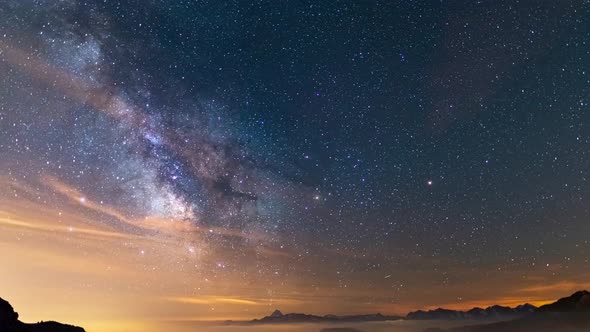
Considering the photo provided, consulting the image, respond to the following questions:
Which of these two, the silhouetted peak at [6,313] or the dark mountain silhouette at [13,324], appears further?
the silhouetted peak at [6,313]

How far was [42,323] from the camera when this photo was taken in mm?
91250

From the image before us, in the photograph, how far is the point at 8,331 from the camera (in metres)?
76.8

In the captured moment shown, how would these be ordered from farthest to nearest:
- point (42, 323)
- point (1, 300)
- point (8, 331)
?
point (42, 323) → point (1, 300) → point (8, 331)

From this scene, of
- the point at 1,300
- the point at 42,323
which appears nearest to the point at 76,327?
the point at 42,323

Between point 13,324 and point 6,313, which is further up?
point 6,313

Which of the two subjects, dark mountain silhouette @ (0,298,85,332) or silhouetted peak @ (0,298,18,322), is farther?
silhouetted peak @ (0,298,18,322)

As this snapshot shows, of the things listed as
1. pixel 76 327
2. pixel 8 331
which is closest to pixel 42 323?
pixel 76 327

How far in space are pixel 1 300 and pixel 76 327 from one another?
18831 millimetres

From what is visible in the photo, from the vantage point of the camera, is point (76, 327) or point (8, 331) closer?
point (8, 331)

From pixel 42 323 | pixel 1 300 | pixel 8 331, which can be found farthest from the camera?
pixel 42 323

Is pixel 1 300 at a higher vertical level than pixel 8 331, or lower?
higher

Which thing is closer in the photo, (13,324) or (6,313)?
(13,324)

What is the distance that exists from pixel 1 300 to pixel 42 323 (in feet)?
40.4

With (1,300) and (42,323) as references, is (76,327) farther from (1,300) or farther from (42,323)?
(1,300)
